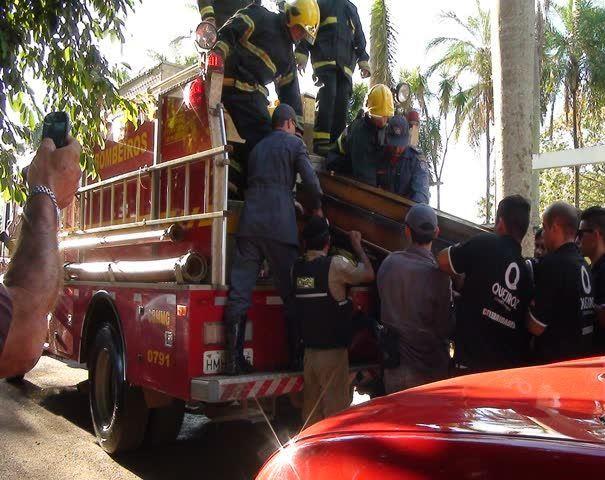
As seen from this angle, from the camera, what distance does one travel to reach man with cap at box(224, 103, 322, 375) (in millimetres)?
4207

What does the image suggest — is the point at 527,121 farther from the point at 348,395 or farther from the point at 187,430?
the point at 187,430

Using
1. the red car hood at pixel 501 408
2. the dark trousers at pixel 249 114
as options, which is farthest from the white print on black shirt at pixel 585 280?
the dark trousers at pixel 249 114

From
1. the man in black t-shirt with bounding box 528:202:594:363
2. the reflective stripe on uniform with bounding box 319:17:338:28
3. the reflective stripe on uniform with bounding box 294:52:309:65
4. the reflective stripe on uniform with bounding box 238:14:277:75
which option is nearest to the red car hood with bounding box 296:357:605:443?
the man in black t-shirt with bounding box 528:202:594:363

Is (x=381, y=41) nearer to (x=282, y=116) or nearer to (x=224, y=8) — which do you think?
(x=224, y=8)

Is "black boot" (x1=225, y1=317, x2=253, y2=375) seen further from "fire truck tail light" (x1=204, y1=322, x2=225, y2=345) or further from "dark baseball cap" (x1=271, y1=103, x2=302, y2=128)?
"dark baseball cap" (x1=271, y1=103, x2=302, y2=128)

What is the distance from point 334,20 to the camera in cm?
662

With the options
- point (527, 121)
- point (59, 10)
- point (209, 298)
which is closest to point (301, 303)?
point (209, 298)

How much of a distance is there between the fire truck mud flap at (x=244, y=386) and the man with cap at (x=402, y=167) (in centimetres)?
219

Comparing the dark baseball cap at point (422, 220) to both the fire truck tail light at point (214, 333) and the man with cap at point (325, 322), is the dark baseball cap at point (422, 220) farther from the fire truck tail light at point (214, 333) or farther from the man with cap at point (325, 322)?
the fire truck tail light at point (214, 333)

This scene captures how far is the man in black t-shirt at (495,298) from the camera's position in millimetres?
3596

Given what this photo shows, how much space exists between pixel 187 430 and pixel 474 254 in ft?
13.0

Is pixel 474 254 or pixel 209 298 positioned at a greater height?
pixel 474 254

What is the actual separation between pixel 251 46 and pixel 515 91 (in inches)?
141

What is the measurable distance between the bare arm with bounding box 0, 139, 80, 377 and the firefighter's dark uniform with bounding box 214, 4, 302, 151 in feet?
11.5
